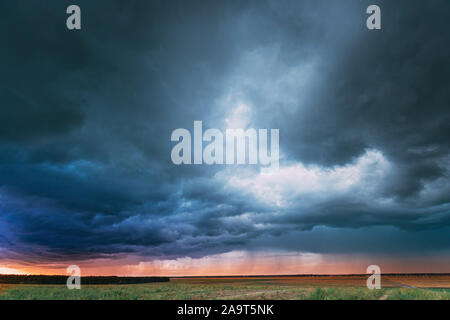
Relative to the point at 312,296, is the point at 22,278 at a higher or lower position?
lower
